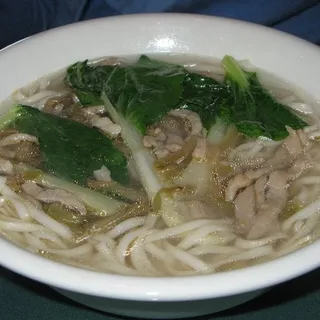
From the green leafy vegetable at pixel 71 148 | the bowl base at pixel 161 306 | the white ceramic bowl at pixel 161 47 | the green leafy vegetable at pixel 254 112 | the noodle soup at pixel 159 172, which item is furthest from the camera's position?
the white ceramic bowl at pixel 161 47

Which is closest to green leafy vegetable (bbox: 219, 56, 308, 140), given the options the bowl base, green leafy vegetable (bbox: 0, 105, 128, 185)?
green leafy vegetable (bbox: 0, 105, 128, 185)

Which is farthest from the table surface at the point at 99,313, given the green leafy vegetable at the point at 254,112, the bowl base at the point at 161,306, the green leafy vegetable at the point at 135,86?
the green leafy vegetable at the point at 135,86

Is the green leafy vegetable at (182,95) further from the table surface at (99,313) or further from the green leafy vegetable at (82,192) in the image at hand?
the table surface at (99,313)

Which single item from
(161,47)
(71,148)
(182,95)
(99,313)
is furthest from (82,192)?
(161,47)

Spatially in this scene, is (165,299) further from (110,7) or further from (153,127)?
(110,7)

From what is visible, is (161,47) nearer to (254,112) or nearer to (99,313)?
(254,112)

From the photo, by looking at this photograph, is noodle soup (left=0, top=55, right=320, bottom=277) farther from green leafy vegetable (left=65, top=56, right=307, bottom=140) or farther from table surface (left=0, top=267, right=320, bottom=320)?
table surface (left=0, top=267, right=320, bottom=320)

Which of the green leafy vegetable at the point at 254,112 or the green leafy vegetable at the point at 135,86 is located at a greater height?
the green leafy vegetable at the point at 135,86
